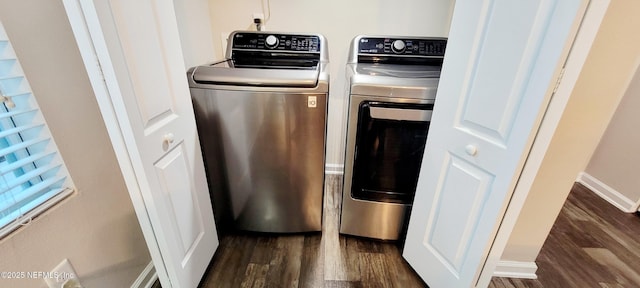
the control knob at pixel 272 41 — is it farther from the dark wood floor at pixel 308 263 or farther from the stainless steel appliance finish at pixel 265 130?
the dark wood floor at pixel 308 263

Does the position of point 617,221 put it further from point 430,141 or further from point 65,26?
point 65,26

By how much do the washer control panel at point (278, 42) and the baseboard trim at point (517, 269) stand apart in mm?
1621

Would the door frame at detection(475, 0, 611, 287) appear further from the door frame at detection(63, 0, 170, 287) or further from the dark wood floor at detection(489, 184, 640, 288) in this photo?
the door frame at detection(63, 0, 170, 287)

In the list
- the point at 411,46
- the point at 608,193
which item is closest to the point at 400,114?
the point at 411,46

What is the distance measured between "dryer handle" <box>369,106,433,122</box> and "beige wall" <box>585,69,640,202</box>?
185 cm

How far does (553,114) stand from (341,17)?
1.46 m

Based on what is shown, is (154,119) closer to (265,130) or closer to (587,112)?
(265,130)

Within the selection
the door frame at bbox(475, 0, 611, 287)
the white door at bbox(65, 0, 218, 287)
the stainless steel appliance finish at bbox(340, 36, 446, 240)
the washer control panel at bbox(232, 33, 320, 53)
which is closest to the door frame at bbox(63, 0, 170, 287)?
the white door at bbox(65, 0, 218, 287)

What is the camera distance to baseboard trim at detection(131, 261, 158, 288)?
1.19 meters

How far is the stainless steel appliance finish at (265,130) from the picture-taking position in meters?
1.22

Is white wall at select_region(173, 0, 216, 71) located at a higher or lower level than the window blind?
higher

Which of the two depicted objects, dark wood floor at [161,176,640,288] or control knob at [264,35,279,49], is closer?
dark wood floor at [161,176,640,288]

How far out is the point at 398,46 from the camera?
5.32 feet

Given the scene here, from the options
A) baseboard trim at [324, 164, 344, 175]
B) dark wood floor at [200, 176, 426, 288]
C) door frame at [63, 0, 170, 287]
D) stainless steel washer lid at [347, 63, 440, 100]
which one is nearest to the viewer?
door frame at [63, 0, 170, 287]
